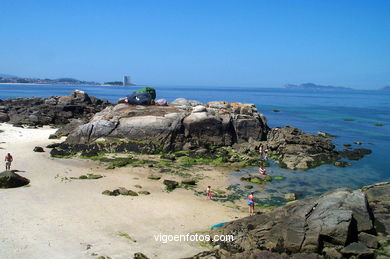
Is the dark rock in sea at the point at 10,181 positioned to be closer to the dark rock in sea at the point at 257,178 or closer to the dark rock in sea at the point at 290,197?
the dark rock in sea at the point at 257,178

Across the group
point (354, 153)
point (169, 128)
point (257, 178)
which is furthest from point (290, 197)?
point (354, 153)

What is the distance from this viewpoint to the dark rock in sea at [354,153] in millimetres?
36544

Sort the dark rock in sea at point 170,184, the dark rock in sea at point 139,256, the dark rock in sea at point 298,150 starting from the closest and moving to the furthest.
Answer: the dark rock in sea at point 139,256
the dark rock in sea at point 170,184
the dark rock in sea at point 298,150

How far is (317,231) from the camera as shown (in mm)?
13633

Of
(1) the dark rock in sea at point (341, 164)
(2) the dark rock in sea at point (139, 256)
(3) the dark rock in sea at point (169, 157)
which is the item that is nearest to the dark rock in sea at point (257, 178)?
(3) the dark rock in sea at point (169, 157)

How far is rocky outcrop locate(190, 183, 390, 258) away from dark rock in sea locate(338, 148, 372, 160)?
21.7 metres

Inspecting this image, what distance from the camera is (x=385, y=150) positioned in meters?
42.3

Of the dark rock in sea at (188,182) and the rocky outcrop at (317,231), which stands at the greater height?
the rocky outcrop at (317,231)

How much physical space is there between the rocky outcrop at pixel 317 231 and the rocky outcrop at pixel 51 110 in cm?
3716

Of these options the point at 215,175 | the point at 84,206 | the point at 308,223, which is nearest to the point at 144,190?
the point at 84,206

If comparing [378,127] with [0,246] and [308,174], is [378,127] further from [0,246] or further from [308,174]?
[0,246]

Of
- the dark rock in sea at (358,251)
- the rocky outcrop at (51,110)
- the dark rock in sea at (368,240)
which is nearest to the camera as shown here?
the dark rock in sea at (358,251)

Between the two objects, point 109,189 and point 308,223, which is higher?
point 308,223

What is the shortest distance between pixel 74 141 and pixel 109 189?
14.9 m
